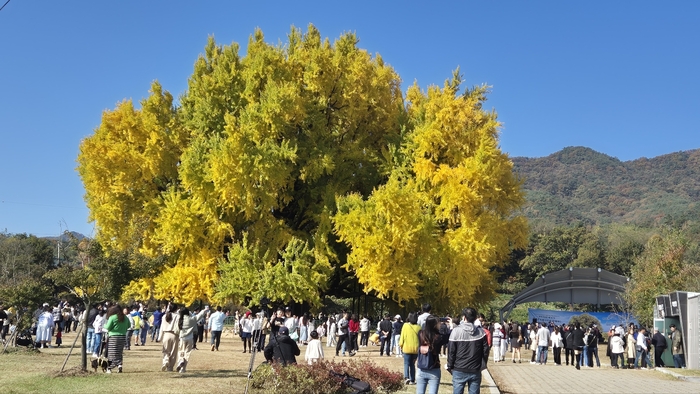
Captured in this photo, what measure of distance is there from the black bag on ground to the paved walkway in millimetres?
4584

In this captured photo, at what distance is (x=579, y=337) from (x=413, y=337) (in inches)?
575

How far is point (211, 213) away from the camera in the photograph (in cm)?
3628

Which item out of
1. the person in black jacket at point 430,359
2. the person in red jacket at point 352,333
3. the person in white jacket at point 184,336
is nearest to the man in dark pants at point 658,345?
the person in red jacket at point 352,333

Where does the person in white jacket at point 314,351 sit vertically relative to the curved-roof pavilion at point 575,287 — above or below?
below

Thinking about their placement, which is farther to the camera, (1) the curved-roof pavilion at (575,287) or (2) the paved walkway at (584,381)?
(1) the curved-roof pavilion at (575,287)

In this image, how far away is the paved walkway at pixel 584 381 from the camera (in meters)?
18.6

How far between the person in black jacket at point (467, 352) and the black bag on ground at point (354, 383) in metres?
3.70

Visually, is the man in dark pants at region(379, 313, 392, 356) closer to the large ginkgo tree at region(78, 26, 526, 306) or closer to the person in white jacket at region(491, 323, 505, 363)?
the person in white jacket at region(491, 323, 505, 363)

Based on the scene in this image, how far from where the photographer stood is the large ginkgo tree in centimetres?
3531

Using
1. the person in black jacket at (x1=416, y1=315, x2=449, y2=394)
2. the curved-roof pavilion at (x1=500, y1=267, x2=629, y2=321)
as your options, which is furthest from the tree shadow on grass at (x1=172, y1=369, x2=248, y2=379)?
the curved-roof pavilion at (x1=500, y1=267, x2=629, y2=321)

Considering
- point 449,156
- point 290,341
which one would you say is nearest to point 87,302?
point 290,341

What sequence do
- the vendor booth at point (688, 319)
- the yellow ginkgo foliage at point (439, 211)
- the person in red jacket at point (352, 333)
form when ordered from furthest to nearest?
the yellow ginkgo foliage at point (439, 211) → the person in red jacket at point (352, 333) → the vendor booth at point (688, 319)

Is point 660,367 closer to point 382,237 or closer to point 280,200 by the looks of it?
point 382,237

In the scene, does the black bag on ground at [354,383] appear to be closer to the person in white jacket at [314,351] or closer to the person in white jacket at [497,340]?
the person in white jacket at [314,351]
